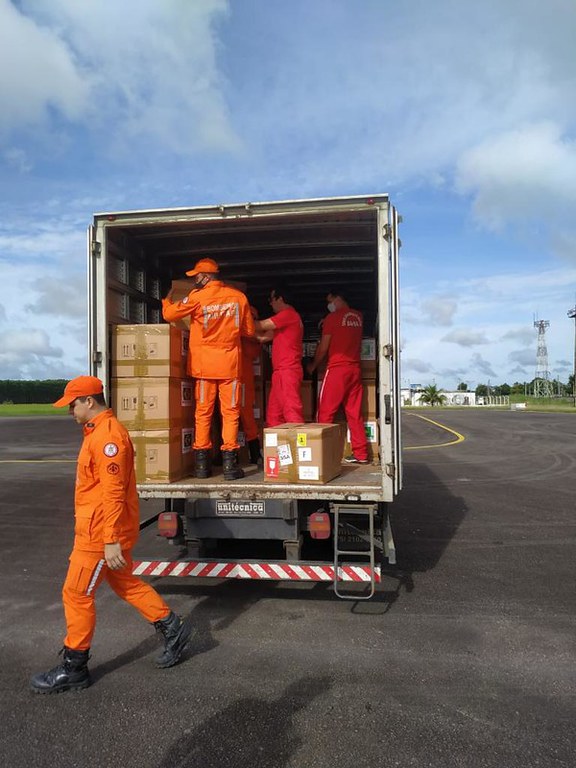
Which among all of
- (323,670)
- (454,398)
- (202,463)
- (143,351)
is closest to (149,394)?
(143,351)

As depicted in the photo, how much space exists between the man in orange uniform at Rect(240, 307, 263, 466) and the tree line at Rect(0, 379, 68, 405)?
5497cm

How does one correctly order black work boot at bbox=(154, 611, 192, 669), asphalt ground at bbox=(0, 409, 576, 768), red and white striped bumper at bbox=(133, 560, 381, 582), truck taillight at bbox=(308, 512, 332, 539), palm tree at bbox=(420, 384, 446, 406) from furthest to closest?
palm tree at bbox=(420, 384, 446, 406) < truck taillight at bbox=(308, 512, 332, 539) < red and white striped bumper at bbox=(133, 560, 381, 582) < black work boot at bbox=(154, 611, 192, 669) < asphalt ground at bbox=(0, 409, 576, 768)

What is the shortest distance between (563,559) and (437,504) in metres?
3.02

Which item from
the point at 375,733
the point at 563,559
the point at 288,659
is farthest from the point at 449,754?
the point at 563,559

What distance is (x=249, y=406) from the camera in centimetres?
548

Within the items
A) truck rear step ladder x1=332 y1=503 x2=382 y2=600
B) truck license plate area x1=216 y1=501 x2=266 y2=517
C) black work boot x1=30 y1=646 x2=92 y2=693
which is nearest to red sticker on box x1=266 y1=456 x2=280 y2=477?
truck license plate area x1=216 y1=501 x2=266 y2=517

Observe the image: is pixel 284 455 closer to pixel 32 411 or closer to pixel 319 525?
pixel 319 525

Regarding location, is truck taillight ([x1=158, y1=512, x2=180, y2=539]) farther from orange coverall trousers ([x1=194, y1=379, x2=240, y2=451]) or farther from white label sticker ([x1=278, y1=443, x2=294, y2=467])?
white label sticker ([x1=278, y1=443, x2=294, y2=467])

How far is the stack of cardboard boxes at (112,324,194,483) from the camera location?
176 inches

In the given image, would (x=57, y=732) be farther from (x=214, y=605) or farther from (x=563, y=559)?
(x=563, y=559)

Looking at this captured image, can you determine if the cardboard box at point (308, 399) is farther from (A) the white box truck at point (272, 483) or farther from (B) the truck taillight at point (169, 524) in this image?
(B) the truck taillight at point (169, 524)

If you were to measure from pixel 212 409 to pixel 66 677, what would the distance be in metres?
2.29

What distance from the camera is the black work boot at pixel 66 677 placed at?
3.16 metres

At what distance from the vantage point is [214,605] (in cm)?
455
